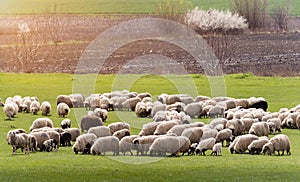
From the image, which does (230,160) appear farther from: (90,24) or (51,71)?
(90,24)

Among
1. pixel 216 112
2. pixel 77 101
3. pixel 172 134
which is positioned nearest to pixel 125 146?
pixel 172 134

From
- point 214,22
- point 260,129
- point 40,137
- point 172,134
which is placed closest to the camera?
point 172,134

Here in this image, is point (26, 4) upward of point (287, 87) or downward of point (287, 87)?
upward

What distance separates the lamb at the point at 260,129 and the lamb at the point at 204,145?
8.91ft

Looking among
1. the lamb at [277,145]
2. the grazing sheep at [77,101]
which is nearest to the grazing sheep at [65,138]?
the lamb at [277,145]

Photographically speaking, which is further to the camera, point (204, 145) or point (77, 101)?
point (77, 101)

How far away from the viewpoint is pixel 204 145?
1953 centimetres

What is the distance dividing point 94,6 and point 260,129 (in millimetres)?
56437

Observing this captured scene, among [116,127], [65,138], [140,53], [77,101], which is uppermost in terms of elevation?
[140,53]

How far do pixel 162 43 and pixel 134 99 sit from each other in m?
28.7

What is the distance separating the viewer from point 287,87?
38.9 m

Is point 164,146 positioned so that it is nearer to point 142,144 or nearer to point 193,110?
point 142,144

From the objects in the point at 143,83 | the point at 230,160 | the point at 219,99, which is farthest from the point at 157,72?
the point at 230,160

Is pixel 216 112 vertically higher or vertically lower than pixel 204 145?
higher
